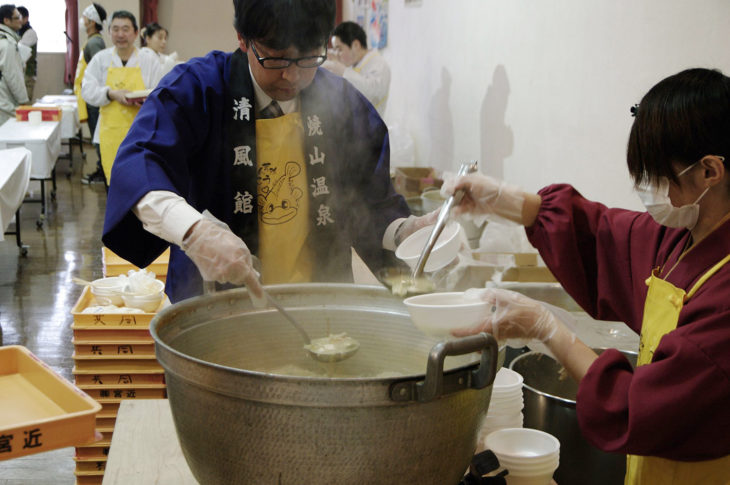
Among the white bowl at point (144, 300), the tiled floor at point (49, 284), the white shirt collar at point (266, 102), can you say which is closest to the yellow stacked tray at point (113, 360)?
the white bowl at point (144, 300)

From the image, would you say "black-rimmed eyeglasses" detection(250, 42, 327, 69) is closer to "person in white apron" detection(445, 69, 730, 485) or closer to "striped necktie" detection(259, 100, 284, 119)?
"striped necktie" detection(259, 100, 284, 119)

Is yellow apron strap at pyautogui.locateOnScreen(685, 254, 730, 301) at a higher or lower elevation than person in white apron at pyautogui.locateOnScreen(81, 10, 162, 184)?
lower

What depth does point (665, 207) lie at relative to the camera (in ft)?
4.95

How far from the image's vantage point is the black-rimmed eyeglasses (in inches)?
74.5

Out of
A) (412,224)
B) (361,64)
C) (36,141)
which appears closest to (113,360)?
(412,224)

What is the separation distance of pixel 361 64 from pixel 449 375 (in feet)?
21.0

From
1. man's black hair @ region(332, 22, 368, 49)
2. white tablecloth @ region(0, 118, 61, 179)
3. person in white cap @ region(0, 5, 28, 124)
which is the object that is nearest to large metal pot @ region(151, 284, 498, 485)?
man's black hair @ region(332, 22, 368, 49)

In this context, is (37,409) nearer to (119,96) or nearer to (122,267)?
(122,267)

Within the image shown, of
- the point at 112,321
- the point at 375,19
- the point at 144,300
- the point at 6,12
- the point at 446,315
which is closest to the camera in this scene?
the point at 446,315

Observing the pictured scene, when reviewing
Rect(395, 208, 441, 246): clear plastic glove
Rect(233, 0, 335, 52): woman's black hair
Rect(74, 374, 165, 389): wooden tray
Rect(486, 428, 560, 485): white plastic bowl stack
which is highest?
Rect(233, 0, 335, 52): woman's black hair

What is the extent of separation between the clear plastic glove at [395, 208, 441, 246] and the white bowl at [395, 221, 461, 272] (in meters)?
0.05

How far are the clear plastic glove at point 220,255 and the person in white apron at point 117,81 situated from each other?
19.2 feet

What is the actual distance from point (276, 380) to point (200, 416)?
206 mm

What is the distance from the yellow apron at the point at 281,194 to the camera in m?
2.14
